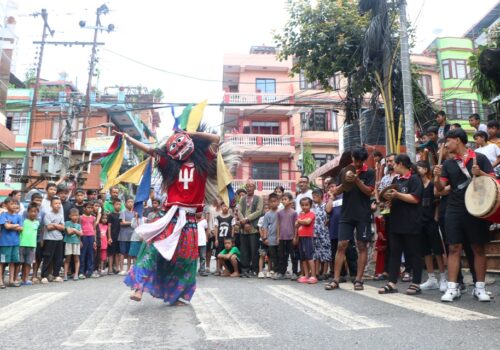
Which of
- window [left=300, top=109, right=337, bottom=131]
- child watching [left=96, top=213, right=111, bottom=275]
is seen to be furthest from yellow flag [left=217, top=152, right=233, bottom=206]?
window [left=300, top=109, right=337, bottom=131]

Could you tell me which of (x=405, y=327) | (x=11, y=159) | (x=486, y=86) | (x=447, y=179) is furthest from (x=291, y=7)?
(x=11, y=159)

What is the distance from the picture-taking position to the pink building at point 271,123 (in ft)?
95.2

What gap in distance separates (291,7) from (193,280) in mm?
11356

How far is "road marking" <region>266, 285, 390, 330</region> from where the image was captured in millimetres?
3490

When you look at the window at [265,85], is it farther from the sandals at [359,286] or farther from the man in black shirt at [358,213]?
the sandals at [359,286]

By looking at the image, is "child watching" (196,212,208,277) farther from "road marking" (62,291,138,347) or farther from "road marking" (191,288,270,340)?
"road marking" (62,291,138,347)

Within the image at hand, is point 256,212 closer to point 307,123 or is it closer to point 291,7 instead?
point 291,7

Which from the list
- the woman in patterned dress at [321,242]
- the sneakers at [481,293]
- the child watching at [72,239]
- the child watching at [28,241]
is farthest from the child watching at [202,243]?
the sneakers at [481,293]

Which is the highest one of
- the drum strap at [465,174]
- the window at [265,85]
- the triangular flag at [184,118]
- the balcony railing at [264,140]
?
the window at [265,85]

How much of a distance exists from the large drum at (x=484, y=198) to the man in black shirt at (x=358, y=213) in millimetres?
1423

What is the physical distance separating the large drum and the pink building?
23504 mm

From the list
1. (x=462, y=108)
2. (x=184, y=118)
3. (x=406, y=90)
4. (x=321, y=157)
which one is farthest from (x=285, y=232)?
(x=462, y=108)

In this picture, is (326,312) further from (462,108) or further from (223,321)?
(462,108)

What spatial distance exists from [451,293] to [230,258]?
18.3 feet
